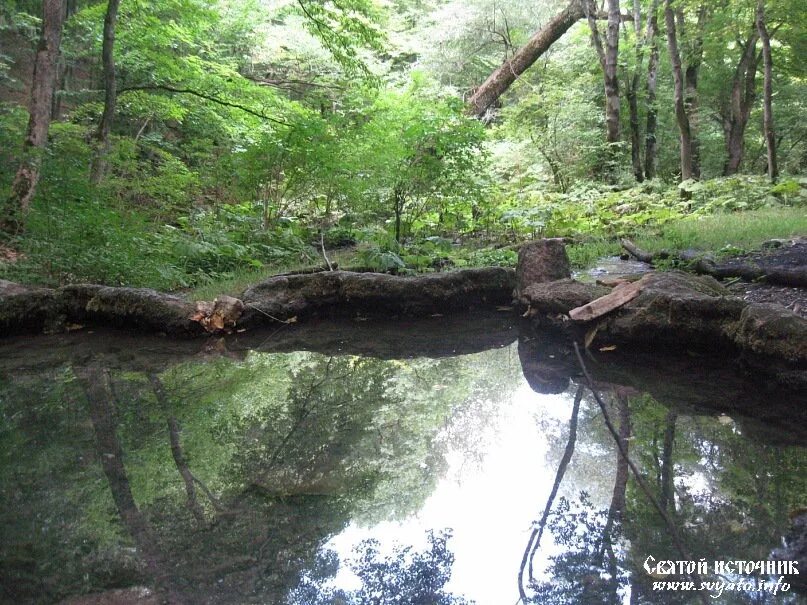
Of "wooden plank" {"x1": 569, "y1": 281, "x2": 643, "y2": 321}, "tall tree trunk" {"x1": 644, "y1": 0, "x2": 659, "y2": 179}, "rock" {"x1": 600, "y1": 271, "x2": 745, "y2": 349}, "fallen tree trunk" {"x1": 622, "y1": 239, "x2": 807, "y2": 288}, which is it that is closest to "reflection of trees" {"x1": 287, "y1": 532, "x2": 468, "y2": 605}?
"rock" {"x1": 600, "y1": 271, "x2": 745, "y2": 349}

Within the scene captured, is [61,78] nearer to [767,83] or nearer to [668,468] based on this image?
[767,83]

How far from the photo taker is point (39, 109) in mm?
8023

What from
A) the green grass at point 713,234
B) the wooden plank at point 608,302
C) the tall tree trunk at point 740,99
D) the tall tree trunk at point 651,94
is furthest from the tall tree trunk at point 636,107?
the wooden plank at point 608,302

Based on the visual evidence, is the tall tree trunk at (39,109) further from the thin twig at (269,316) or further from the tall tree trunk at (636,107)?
the tall tree trunk at (636,107)

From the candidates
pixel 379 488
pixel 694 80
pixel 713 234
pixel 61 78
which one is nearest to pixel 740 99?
pixel 694 80

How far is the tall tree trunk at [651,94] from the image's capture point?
13766mm

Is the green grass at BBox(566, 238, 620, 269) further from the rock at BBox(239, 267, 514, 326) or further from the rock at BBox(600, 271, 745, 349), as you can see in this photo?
the rock at BBox(600, 271, 745, 349)

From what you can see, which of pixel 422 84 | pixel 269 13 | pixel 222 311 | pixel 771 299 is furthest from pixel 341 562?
pixel 269 13

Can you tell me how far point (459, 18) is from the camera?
1678 centimetres

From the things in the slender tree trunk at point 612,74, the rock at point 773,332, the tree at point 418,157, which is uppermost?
the slender tree trunk at point 612,74

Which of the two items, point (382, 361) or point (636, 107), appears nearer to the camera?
point (382, 361)

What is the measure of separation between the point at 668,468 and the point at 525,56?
14782mm

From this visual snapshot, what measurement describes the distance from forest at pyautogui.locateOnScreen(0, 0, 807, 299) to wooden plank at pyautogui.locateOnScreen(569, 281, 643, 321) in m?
2.62

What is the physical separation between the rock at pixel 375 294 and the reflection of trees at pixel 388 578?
411 cm
